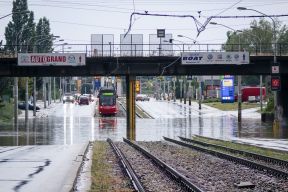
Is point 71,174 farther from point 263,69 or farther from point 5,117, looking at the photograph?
point 5,117

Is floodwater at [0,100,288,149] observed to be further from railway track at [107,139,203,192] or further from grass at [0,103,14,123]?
railway track at [107,139,203,192]

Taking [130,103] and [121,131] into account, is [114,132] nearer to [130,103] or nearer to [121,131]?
[121,131]

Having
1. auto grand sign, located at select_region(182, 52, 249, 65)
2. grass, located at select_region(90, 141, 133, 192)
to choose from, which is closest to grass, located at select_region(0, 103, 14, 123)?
auto grand sign, located at select_region(182, 52, 249, 65)

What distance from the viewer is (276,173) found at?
1867 cm

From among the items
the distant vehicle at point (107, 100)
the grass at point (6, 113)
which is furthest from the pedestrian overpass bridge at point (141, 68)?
the distant vehicle at point (107, 100)

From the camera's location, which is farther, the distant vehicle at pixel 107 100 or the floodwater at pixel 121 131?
the distant vehicle at pixel 107 100

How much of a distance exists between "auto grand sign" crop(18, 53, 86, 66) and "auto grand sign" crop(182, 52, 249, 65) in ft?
29.5

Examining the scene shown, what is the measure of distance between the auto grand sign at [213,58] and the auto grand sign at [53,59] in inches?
354

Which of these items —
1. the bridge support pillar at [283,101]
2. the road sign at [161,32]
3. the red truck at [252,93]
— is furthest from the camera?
the red truck at [252,93]

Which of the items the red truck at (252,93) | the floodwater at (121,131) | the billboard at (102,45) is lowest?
the floodwater at (121,131)

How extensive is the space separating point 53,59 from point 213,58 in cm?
1377

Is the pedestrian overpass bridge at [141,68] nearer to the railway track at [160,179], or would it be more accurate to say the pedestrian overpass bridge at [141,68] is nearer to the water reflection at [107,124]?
the water reflection at [107,124]

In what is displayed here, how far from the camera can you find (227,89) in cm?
11069

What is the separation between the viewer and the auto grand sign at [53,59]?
53.1 meters
